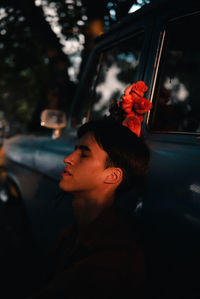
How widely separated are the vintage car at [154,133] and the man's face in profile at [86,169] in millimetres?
247

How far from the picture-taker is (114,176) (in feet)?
4.19

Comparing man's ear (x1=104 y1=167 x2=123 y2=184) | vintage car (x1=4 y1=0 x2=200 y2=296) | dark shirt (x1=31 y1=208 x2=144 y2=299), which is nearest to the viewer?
dark shirt (x1=31 y1=208 x2=144 y2=299)

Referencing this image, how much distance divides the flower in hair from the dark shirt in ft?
1.74

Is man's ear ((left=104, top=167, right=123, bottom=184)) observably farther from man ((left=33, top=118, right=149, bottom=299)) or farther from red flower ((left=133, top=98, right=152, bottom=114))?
red flower ((left=133, top=98, right=152, bottom=114))

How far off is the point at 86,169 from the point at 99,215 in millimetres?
226

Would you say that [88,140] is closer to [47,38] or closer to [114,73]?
[114,73]

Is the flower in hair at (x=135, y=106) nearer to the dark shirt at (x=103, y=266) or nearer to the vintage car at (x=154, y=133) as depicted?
the vintage car at (x=154, y=133)

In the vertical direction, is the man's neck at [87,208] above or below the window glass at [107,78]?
below

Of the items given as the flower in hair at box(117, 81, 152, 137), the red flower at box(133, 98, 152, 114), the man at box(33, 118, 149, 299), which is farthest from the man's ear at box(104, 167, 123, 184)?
the red flower at box(133, 98, 152, 114)

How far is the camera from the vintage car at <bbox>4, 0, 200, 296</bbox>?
114cm

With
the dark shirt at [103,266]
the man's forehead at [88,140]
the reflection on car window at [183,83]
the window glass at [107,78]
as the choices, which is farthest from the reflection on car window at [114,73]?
the dark shirt at [103,266]

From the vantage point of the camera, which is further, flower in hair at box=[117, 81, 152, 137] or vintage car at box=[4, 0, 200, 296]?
flower in hair at box=[117, 81, 152, 137]

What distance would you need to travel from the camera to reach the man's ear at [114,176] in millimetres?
1277

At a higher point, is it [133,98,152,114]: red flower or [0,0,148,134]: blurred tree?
[0,0,148,134]: blurred tree
